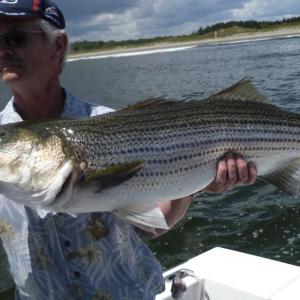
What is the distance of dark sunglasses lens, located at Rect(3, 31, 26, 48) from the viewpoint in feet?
10.5

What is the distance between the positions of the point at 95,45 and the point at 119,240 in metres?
162

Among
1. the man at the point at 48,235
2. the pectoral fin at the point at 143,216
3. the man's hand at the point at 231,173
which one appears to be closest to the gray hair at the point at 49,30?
the man at the point at 48,235

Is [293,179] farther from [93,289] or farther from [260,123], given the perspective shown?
[93,289]

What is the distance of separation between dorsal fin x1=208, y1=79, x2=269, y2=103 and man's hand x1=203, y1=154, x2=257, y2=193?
523 millimetres

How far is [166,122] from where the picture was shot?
3.52 m

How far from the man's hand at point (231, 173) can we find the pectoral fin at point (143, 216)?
58 centimetres

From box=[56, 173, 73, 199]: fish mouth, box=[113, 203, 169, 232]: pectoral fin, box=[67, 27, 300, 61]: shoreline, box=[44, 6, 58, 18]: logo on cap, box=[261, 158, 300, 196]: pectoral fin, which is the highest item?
box=[44, 6, 58, 18]: logo on cap

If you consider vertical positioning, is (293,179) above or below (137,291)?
above

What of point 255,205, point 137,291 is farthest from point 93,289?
point 255,205

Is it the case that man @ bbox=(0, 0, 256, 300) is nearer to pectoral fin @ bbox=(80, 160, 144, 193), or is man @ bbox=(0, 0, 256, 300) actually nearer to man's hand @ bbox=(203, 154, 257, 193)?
pectoral fin @ bbox=(80, 160, 144, 193)

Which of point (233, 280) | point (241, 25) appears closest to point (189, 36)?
point (241, 25)

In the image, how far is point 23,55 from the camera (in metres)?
3.23

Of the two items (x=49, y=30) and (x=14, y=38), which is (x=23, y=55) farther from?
(x=49, y=30)

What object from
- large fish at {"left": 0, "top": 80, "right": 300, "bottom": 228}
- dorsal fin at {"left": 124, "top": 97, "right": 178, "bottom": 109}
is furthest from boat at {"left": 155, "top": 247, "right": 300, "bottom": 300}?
dorsal fin at {"left": 124, "top": 97, "right": 178, "bottom": 109}
